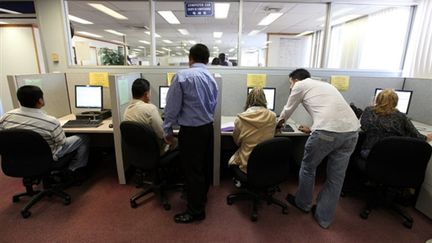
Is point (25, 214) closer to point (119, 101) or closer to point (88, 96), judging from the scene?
point (119, 101)

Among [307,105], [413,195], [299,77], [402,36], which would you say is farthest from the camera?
[402,36]

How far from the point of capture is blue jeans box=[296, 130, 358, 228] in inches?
69.7

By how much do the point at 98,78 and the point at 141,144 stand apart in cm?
132

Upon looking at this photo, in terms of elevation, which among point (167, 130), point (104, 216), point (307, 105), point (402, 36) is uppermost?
point (402, 36)

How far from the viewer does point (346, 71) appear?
2.87 metres

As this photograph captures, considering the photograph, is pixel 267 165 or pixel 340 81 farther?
pixel 340 81

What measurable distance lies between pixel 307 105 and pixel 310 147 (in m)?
0.34

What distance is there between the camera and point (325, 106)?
1788 millimetres

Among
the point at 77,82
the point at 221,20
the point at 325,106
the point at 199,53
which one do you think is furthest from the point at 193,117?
the point at 221,20

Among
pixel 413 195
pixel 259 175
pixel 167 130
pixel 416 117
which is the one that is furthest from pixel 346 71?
pixel 167 130

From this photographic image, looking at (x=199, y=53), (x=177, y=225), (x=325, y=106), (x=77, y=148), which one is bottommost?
(x=177, y=225)

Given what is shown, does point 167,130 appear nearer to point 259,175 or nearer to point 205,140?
point 205,140

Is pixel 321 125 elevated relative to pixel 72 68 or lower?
lower

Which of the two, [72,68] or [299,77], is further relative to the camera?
[72,68]
